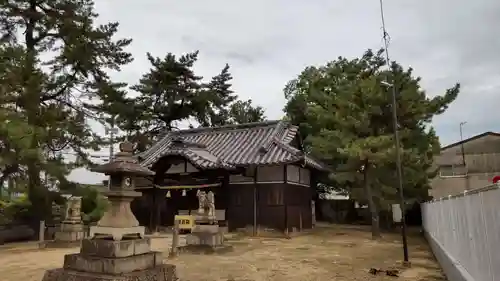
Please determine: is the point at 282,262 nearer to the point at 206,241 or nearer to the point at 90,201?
the point at 206,241

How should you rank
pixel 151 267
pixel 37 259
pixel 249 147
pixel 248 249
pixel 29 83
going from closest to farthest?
pixel 151 267
pixel 37 259
pixel 248 249
pixel 29 83
pixel 249 147

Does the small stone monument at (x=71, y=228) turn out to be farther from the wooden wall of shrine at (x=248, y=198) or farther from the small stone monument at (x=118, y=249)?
the small stone monument at (x=118, y=249)

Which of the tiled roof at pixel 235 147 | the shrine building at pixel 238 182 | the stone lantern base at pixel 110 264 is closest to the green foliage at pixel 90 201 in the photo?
the shrine building at pixel 238 182

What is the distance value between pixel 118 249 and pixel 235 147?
15545 mm

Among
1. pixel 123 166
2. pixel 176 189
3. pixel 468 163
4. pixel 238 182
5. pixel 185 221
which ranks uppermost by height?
pixel 468 163

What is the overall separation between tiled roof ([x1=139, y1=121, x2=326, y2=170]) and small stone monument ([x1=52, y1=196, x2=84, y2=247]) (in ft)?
18.7

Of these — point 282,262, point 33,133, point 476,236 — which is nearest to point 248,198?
point 282,262

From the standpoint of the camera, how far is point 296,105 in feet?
95.9

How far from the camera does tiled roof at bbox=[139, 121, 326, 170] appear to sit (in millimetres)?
19328

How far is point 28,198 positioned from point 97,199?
292 centimetres

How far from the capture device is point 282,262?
431 inches

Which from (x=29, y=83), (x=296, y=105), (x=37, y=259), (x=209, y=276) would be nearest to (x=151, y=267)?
(x=209, y=276)

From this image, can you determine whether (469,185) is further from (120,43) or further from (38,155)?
(38,155)

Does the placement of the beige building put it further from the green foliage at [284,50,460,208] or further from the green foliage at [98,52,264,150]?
the green foliage at [98,52,264,150]
